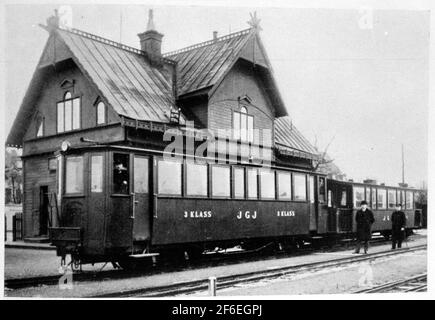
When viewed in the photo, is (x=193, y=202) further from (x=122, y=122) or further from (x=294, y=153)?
(x=294, y=153)

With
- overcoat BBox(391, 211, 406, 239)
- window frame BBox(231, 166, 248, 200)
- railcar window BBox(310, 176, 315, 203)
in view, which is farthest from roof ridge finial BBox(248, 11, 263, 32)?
overcoat BBox(391, 211, 406, 239)

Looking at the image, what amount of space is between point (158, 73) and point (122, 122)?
12.3 feet

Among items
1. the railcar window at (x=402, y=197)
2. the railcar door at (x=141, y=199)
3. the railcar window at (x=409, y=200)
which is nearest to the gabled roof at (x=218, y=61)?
the railcar window at (x=402, y=197)

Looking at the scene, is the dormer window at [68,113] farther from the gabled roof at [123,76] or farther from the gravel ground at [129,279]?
the gravel ground at [129,279]

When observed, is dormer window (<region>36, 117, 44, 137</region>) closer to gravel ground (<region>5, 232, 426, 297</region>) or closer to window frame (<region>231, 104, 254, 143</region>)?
gravel ground (<region>5, 232, 426, 297</region>)

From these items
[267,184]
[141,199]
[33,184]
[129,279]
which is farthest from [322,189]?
[33,184]

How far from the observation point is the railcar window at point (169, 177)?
38.1 ft

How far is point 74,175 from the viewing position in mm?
11117

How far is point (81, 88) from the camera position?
53.9ft

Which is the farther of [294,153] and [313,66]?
[294,153]

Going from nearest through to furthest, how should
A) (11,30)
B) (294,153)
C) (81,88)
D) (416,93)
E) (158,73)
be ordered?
(11,30) → (416,93) → (81,88) → (158,73) → (294,153)

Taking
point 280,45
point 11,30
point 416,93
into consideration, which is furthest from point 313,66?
point 11,30

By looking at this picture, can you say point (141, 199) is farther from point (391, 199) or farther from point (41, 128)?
point (391, 199)

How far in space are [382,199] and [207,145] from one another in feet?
25.5
